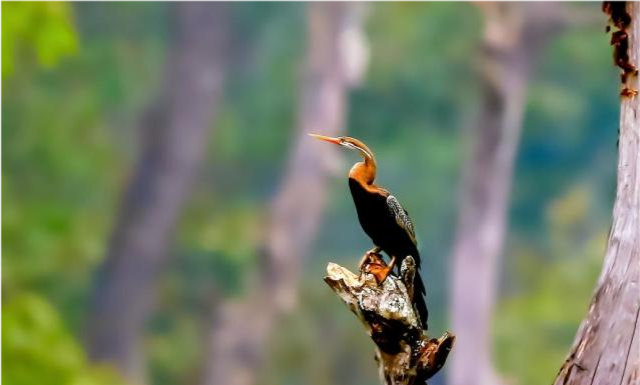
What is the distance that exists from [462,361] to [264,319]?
A: 78cm

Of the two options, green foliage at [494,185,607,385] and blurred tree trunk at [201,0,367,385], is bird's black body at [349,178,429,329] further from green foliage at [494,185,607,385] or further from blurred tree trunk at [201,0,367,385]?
green foliage at [494,185,607,385]

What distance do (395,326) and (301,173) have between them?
8.69ft

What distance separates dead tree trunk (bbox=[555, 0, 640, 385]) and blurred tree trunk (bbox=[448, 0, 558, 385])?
243 centimetres

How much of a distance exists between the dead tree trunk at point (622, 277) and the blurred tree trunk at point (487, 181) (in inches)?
95.7

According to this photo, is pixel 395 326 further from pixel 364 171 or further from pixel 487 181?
pixel 487 181

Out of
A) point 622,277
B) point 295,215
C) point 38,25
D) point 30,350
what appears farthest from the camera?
point 295,215

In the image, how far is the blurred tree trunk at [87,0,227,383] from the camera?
3.58 m

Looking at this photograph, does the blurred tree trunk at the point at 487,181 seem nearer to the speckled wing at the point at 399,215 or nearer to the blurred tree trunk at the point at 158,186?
the blurred tree trunk at the point at 158,186

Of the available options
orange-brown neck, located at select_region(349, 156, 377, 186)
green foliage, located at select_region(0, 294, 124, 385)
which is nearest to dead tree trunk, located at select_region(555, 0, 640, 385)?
orange-brown neck, located at select_region(349, 156, 377, 186)

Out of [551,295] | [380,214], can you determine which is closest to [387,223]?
[380,214]

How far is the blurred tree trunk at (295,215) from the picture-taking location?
3646 mm

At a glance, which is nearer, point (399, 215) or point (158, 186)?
point (399, 215)

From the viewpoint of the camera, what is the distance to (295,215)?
3.64m

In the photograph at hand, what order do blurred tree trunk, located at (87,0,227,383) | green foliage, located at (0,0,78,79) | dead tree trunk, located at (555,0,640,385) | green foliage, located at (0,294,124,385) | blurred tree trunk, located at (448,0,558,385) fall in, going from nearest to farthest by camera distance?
dead tree trunk, located at (555,0,640,385)
green foliage, located at (0,0,78,79)
green foliage, located at (0,294,124,385)
blurred tree trunk, located at (448,0,558,385)
blurred tree trunk, located at (87,0,227,383)
